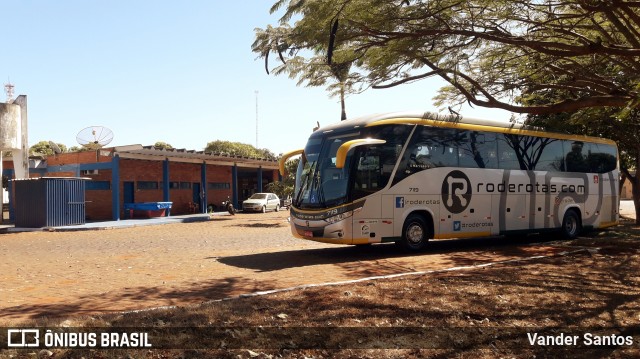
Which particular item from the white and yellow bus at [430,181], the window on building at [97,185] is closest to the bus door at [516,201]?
the white and yellow bus at [430,181]

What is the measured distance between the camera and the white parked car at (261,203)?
120ft

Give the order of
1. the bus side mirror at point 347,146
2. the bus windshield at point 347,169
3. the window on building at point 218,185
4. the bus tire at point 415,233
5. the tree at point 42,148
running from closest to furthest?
the bus side mirror at point 347,146
the bus windshield at point 347,169
the bus tire at point 415,233
the window on building at point 218,185
the tree at point 42,148

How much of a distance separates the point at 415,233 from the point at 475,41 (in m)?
4.85

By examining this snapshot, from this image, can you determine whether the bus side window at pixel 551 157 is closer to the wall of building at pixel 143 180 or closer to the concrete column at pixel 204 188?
the wall of building at pixel 143 180

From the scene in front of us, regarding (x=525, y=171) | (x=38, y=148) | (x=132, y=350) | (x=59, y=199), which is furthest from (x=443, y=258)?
(x=38, y=148)

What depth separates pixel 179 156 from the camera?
30.7m

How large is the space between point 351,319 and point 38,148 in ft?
207

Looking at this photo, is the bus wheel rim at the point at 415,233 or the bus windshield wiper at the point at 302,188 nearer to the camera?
the bus windshield wiper at the point at 302,188

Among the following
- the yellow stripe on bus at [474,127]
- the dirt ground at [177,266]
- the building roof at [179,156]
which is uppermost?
the building roof at [179,156]

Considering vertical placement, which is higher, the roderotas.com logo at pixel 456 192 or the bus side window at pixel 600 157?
the bus side window at pixel 600 157

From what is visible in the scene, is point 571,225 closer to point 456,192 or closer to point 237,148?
point 456,192

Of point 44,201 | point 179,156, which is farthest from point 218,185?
point 44,201

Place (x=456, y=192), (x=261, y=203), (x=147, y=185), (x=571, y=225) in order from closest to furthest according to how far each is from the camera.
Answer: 1. (x=456, y=192)
2. (x=571, y=225)
3. (x=147, y=185)
4. (x=261, y=203)

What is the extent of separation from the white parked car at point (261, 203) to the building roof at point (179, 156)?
118 inches
